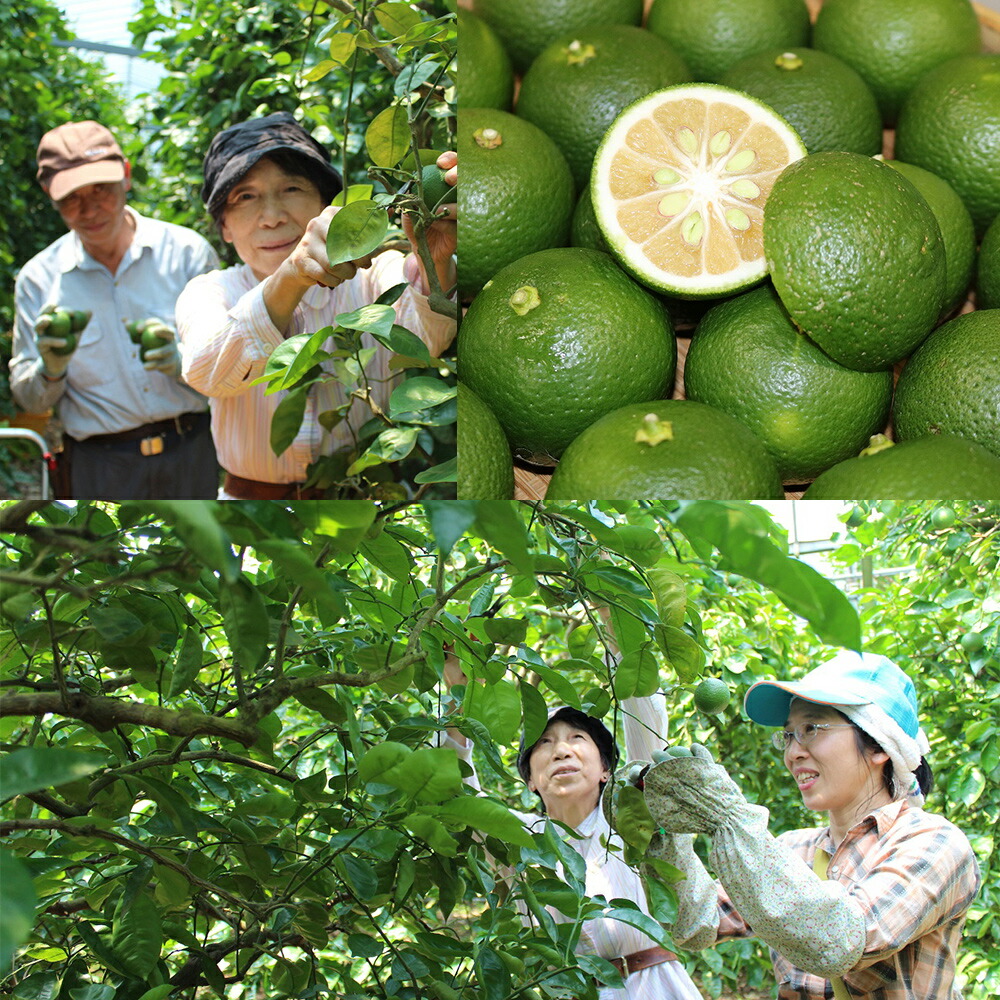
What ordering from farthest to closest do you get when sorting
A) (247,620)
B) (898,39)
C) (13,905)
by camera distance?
(898,39)
(247,620)
(13,905)

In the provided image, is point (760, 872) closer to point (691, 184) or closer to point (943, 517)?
point (943, 517)

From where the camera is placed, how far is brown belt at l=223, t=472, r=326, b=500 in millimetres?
867

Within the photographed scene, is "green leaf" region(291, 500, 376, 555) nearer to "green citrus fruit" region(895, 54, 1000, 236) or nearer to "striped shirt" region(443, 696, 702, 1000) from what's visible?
"striped shirt" region(443, 696, 702, 1000)

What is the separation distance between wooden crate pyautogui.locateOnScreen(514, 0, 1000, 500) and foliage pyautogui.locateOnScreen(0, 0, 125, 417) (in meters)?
0.43

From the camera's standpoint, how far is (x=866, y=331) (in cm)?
87

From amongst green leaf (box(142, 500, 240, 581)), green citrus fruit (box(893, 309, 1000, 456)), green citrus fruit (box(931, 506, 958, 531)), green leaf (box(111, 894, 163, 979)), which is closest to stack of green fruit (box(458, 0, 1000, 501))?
green citrus fruit (box(893, 309, 1000, 456))

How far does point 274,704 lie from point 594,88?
0.68m

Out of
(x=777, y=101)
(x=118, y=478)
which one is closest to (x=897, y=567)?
(x=777, y=101)

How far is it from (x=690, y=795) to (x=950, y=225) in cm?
54

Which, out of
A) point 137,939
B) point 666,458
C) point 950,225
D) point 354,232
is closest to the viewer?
point 137,939

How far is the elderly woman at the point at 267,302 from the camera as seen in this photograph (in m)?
0.86

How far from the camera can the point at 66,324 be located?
0.86 metres

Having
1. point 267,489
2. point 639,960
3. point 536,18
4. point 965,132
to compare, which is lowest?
point 639,960

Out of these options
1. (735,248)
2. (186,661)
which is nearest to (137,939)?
(186,661)
